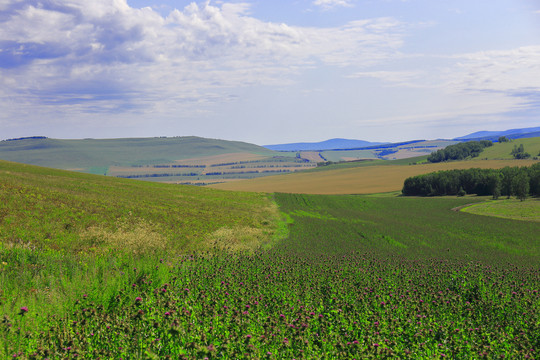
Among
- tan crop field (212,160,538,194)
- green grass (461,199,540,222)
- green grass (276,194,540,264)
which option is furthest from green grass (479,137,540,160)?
green grass (276,194,540,264)

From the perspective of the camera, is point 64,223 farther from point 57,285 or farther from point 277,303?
point 277,303

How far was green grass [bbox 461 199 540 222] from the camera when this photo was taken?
2112 inches

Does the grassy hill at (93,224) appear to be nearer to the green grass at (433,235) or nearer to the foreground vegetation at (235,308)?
the foreground vegetation at (235,308)

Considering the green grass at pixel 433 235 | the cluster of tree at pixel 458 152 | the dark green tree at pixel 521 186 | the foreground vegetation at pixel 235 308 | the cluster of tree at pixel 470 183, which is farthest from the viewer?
the cluster of tree at pixel 458 152

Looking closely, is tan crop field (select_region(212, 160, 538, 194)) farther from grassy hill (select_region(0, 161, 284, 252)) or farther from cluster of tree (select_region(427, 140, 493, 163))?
grassy hill (select_region(0, 161, 284, 252))

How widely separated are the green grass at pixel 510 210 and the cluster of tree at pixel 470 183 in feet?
66.6

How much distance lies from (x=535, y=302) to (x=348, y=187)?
103 meters

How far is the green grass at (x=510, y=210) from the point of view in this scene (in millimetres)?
53656

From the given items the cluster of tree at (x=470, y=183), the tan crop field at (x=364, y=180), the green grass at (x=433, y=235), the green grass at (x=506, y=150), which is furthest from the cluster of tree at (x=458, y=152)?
the green grass at (x=433, y=235)

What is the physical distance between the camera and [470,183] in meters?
97.0

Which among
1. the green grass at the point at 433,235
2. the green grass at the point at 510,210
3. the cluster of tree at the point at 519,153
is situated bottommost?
the green grass at the point at 510,210

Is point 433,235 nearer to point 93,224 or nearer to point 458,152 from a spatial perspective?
point 93,224

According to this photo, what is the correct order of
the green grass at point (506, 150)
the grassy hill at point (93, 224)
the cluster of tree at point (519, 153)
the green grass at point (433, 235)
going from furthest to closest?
the green grass at point (506, 150) → the cluster of tree at point (519, 153) → the green grass at point (433, 235) → the grassy hill at point (93, 224)

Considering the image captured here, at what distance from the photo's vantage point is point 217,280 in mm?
10875
